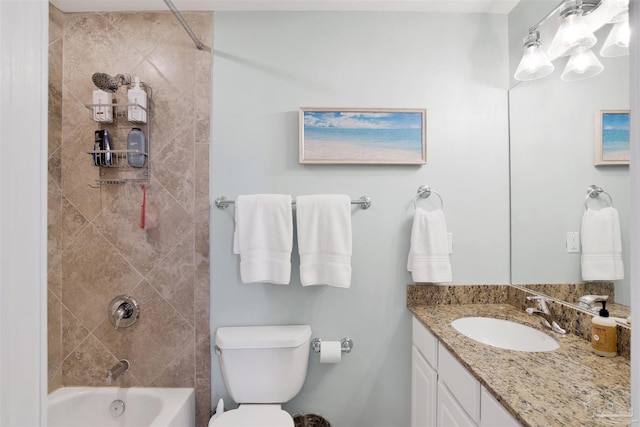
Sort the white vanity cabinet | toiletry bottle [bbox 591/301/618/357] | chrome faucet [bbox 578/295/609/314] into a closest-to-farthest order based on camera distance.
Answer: the white vanity cabinet, toiletry bottle [bbox 591/301/618/357], chrome faucet [bbox 578/295/609/314]

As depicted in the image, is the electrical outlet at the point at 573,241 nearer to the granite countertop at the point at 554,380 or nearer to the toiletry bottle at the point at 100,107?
the granite countertop at the point at 554,380

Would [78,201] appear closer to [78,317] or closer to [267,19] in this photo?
[78,317]

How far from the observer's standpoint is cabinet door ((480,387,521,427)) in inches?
35.1

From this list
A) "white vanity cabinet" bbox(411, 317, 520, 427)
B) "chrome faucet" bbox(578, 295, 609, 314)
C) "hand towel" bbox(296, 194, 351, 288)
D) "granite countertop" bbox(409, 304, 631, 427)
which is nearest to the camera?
"granite countertop" bbox(409, 304, 631, 427)

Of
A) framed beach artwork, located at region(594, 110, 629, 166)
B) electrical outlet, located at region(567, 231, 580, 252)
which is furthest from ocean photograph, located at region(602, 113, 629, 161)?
electrical outlet, located at region(567, 231, 580, 252)

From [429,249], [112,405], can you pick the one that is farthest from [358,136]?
[112,405]

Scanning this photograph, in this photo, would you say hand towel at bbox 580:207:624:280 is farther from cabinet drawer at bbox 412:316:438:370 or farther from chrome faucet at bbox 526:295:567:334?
cabinet drawer at bbox 412:316:438:370

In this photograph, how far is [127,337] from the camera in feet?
5.79

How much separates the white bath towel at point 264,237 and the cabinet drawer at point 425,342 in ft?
2.35

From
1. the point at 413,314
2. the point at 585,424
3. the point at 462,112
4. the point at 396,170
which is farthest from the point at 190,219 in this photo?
the point at 585,424

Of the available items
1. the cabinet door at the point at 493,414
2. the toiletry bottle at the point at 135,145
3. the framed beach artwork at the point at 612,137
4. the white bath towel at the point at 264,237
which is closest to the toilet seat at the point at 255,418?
the white bath towel at the point at 264,237

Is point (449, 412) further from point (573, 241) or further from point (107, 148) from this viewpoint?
point (107, 148)

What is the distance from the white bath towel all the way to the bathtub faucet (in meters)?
0.83

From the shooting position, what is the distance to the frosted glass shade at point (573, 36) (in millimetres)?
1268
